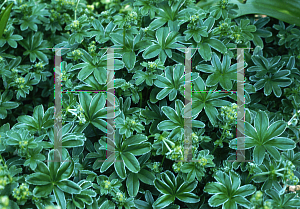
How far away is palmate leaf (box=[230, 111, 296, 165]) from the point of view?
1.52 m

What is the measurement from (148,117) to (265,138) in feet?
1.97

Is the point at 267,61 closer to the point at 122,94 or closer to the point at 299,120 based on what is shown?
the point at 299,120

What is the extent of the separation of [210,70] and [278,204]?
765mm

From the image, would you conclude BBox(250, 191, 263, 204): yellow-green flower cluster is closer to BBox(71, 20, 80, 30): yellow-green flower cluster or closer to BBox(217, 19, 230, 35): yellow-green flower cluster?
BBox(217, 19, 230, 35): yellow-green flower cluster

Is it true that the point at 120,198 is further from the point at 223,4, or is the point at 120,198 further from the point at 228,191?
the point at 223,4

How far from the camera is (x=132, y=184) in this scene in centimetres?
150

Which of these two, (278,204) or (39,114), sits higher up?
(39,114)

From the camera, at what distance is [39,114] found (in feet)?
5.33

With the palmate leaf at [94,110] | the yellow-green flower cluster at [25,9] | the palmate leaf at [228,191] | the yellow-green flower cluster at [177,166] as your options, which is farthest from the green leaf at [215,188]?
the yellow-green flower cluster at [25,9]

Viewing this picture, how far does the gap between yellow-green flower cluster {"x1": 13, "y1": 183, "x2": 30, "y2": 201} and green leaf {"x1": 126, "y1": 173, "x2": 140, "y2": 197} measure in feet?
1.46

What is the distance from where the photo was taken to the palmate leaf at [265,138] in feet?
4.98

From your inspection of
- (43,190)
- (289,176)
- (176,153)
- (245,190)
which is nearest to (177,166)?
(176,153)

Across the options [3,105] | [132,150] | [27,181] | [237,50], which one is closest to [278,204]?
[132,150]

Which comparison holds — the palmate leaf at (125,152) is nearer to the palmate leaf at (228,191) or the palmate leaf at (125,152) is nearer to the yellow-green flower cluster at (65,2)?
the palmate leaf at (228,191)
